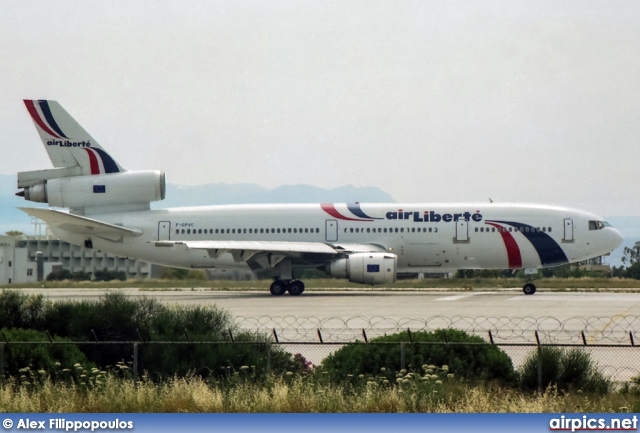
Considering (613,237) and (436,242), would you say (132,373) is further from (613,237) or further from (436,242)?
(613,237)

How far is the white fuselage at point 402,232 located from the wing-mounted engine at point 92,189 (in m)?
0.59

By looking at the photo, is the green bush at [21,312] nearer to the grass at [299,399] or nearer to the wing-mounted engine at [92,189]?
the grass at [299,399]

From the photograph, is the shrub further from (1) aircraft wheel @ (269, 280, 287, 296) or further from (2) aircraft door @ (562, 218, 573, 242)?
(2) aircraft door @ (562, 218, 573, 242)

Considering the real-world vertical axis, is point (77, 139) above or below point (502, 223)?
above

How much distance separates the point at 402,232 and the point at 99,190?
13.8 metres

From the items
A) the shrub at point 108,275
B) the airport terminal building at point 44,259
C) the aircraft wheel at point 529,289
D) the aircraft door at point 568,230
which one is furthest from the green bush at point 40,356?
the airport terminal building at point 44,259

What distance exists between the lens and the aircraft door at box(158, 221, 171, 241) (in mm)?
42906

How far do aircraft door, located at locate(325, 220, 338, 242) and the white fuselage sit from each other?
44 millimetres

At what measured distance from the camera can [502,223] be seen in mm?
41125

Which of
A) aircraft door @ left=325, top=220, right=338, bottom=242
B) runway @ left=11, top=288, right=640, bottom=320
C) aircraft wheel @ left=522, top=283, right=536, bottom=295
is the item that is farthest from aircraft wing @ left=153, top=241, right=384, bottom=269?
aircraft wheel @ left=522, top=283, right=536, bottom=295

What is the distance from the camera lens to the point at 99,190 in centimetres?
4300

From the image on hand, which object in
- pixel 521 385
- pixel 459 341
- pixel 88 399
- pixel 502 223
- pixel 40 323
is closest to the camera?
pixel 88 399

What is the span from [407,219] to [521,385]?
88.9ft

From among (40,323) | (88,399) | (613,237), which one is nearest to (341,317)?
(40,323)
